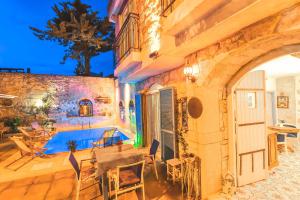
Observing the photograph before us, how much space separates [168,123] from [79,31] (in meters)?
12.2

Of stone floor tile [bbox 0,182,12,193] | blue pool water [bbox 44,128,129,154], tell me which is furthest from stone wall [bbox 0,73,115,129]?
stone floor tile [bbox 0,182,12,193]

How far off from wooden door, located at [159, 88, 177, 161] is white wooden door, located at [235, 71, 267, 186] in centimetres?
157

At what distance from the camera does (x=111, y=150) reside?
3.84 meters

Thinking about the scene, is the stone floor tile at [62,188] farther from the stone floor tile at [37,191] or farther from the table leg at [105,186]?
the table leg at [105,186]

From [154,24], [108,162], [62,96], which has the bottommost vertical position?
[108,162]

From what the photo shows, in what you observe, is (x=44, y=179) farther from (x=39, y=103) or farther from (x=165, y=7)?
(x=39, y=103)

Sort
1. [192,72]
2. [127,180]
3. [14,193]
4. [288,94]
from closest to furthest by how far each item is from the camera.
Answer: [127,180] < [192,72] < [14,193] < [288,94]

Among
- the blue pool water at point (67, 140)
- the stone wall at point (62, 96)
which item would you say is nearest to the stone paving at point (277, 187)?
the blue pool water at point (67, 140)

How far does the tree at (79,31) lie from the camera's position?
12.1 m

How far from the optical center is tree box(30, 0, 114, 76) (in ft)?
39.6

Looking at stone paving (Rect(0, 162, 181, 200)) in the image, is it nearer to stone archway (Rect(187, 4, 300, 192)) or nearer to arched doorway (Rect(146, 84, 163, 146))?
stone archway (Rect(187, 4, 300, 192))

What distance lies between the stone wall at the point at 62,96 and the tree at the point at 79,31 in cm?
369

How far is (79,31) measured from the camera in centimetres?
1252

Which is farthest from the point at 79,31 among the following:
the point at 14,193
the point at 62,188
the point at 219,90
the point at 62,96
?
the point at 219,90
